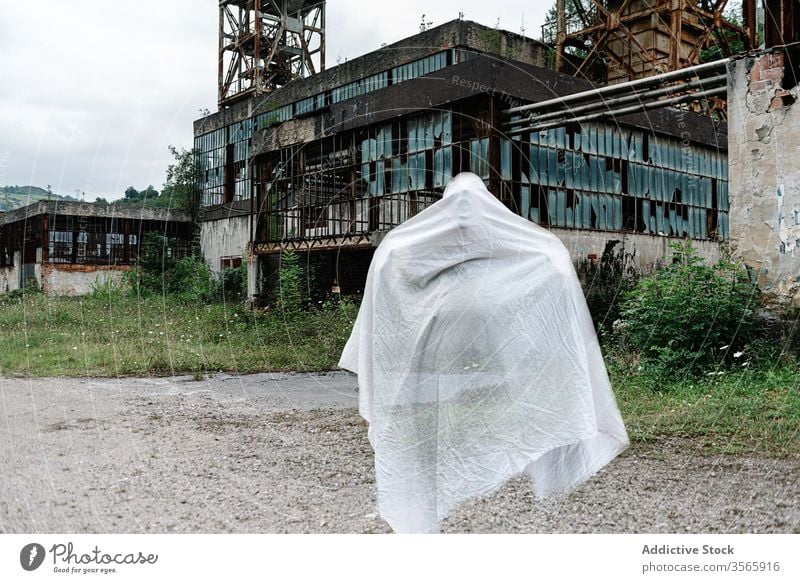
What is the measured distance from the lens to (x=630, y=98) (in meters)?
8.51

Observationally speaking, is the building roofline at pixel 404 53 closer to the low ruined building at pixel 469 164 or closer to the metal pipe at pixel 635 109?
the low ruined building at pixel 469 164

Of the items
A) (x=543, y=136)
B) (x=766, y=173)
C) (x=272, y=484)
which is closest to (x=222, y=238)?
(x=543, y=136)

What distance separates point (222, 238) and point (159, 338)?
10456 millimetres

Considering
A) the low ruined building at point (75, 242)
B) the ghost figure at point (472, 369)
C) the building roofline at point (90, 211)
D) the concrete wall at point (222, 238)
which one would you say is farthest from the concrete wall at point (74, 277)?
the ghost figure at point (472, 369)

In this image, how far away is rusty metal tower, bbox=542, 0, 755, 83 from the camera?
1606 centimetres

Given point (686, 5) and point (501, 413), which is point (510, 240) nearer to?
point (501, 413)

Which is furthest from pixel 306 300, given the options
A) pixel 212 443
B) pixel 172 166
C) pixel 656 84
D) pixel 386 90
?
pixel 172 166

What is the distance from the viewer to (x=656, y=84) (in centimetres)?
841

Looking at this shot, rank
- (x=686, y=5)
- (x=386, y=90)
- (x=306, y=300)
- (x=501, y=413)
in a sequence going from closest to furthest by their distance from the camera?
(x=501, y=413)
(x=386, y=90)
(x=306, y=300)
(x=686, y=5)

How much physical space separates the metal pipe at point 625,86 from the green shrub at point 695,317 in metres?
2.09

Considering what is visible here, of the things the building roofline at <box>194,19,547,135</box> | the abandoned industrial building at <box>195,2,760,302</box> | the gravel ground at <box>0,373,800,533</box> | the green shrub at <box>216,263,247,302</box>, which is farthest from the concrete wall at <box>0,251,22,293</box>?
the gravel ground at <box>0,373,800,533</box>

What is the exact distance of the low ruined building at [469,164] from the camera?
10453mm

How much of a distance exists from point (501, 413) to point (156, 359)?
750 centimetres

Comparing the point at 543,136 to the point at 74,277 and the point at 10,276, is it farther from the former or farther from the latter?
the point at 10,276
